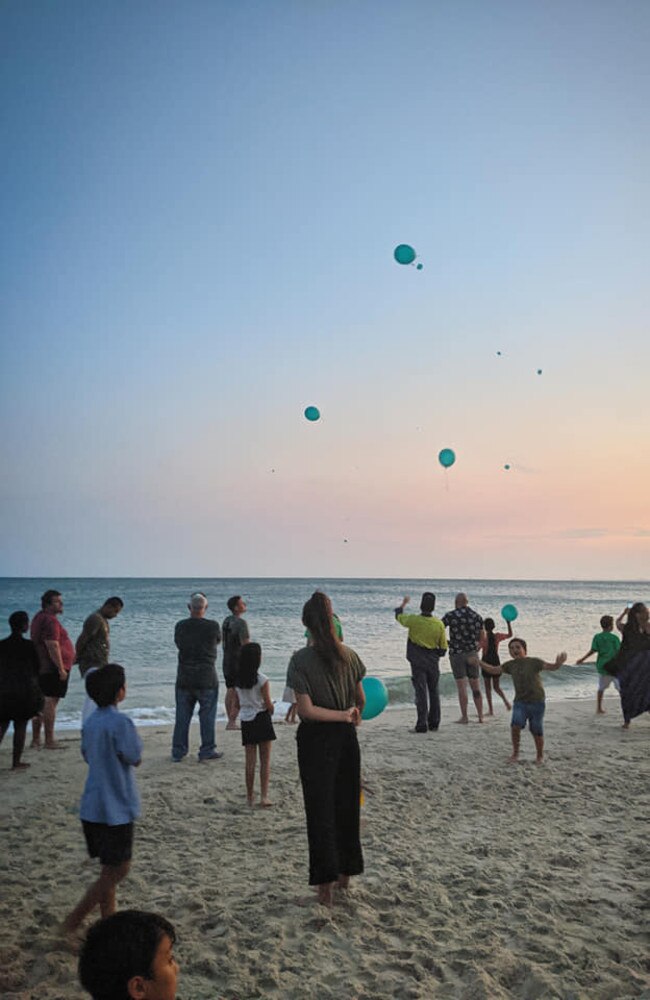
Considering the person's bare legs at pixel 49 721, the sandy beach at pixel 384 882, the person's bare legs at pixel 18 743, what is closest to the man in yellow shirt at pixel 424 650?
the sandy beach at pixel 384 882

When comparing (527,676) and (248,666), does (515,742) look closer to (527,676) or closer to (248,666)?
(527,676)

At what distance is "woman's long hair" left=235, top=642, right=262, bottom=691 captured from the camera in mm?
5820

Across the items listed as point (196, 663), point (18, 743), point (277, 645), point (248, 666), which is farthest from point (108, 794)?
point (277, 645)

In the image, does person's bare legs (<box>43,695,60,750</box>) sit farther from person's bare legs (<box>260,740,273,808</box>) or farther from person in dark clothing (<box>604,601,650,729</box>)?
person in dark clothing (<box>604,601,650,729</box>)

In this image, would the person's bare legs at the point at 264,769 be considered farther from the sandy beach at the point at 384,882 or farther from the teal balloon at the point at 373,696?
the teal balloon at the point at 373,696

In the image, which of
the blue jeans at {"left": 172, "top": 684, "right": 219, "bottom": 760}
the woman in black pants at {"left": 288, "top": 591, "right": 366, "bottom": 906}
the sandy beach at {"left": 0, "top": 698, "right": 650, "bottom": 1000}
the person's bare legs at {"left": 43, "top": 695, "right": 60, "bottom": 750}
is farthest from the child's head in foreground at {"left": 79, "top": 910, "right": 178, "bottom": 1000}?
the person's bare legs at {"left": 43, "top": 695, "right": 60, "bottom": 750}

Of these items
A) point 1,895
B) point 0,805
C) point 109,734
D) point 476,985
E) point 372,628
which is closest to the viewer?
point 476,985

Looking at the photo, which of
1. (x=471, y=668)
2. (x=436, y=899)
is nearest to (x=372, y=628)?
Result: (x=471, y=668)

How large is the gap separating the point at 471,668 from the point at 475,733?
102 cm

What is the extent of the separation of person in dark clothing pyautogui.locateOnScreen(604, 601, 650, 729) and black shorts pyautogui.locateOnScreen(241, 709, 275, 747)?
18.1ft

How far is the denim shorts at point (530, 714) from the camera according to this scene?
7504mm

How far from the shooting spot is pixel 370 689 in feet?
22.1

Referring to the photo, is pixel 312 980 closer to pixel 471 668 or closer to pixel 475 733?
pixel 475 733

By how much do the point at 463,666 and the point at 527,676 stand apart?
2953 millimetres
